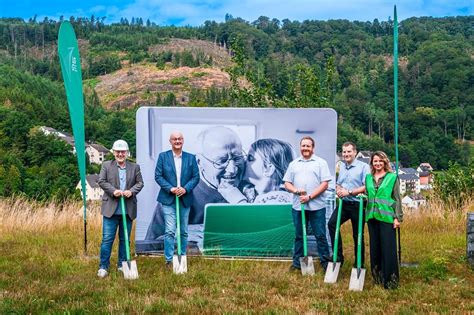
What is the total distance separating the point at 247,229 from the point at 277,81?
566 inches

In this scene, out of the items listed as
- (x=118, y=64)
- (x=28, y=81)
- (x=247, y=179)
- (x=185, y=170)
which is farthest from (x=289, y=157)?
(x=118, y=64)

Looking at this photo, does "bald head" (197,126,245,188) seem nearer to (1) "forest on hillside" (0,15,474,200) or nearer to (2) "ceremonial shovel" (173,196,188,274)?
(2) "ceremonial shovel" (173,196,188,274)

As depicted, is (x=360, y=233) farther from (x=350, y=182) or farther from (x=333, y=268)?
(x=350, y=182)

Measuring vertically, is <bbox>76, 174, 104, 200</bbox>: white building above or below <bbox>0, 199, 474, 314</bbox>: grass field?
above

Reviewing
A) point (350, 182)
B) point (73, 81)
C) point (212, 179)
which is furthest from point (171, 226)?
point (73, 81)

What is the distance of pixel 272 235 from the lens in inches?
316

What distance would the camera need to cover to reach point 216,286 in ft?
20.0

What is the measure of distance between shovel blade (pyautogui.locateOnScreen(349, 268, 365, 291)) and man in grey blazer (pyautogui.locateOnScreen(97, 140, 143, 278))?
2603 millimetres

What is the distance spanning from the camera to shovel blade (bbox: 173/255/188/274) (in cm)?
686

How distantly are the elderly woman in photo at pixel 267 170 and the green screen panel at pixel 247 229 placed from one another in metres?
0.13

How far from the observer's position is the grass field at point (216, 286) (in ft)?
17.3

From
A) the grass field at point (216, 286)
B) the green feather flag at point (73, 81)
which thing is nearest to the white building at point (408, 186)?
the grass field at point (216, 286)

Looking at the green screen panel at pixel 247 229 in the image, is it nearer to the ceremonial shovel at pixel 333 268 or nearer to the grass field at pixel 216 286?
the grass field at pixel 216 286

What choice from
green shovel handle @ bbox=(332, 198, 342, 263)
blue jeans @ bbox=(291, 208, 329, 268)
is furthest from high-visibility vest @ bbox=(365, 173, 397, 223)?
blue jeans @ bbox=(291, 208, 329, 268)
